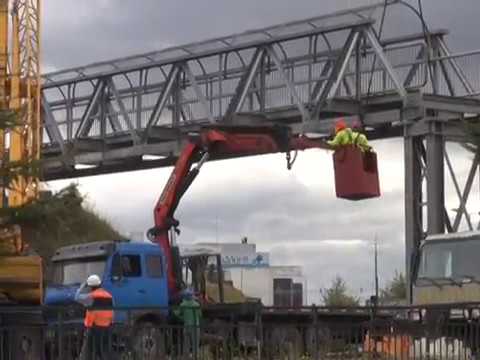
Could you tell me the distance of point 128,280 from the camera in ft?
92.7

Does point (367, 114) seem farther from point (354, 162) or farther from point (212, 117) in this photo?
point (354, 162)

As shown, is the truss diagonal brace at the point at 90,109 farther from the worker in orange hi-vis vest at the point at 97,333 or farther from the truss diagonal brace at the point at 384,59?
the worker in orange hi-vis vest at the point at 97,333

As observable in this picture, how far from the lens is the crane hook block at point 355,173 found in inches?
1058

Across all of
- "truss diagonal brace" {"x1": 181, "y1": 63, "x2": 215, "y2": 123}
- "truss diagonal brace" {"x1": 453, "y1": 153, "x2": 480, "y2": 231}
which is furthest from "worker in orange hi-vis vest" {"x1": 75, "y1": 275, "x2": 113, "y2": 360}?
"truss diagonal brace" {"x1": 181, "y1": 63, "x2": 215, "y2": 123}

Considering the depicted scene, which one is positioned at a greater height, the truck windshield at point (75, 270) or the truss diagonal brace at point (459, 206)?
the truss diagonal brace at point (459, 206)

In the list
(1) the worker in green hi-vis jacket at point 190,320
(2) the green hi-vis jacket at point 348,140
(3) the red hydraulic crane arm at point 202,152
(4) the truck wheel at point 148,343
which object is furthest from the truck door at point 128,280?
(4) the truck wheel at point 148,343

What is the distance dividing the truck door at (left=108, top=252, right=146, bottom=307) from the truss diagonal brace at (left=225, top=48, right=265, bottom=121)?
14439 millimetres

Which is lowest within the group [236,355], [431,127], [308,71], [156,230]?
[236,355]

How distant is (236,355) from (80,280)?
7.92 m

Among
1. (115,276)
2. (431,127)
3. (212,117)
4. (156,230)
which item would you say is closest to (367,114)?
(431,127)

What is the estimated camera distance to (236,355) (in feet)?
69.6

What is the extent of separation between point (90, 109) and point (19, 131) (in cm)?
2132

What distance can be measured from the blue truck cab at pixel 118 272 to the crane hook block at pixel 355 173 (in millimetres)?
4788

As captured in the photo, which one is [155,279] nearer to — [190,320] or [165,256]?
[165,256]
